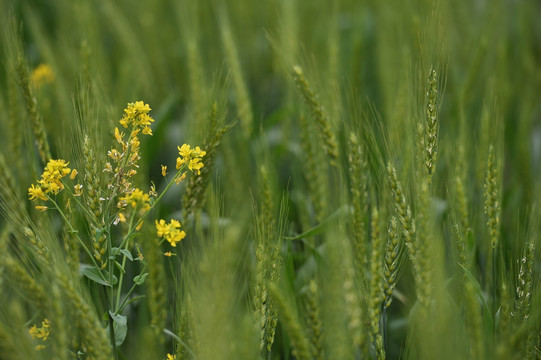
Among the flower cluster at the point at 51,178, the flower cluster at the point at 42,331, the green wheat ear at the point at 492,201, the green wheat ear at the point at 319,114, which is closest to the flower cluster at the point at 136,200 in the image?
the flower cluster at the point at 51,178

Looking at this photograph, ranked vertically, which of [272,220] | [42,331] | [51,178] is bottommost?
[42,331]

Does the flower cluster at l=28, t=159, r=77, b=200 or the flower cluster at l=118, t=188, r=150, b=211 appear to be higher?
the flower cluster at l=28, t=159, r=77, b=200

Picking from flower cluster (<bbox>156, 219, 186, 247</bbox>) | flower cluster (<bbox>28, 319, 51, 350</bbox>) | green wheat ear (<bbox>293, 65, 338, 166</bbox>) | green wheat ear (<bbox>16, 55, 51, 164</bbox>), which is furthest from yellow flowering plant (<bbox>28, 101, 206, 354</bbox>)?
green wheat ear (<bbox>293, 65, 338, 166</bbox>)

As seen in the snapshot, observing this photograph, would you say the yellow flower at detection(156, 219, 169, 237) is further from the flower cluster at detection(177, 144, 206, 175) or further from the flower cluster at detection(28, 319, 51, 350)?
the flower cluster at detection(28, 319, 51, 350)

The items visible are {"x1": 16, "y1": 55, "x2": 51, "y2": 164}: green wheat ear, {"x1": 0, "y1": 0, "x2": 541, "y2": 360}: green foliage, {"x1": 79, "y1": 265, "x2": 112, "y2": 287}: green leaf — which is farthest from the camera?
{"x1": 16, "y1": 55, "x2": 51, "y2": 164}: green wheat ear

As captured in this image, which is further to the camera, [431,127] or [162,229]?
[431,127]

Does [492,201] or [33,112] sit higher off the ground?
[33,112]

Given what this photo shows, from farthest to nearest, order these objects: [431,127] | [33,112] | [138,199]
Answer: [33,112], [431,127], [138,199]

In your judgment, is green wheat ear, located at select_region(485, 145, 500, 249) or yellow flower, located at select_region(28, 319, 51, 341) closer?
yellow flower, located at select_region(28, 319, 51, 341)

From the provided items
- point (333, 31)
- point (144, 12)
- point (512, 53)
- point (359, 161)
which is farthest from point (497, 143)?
point (144, 12)

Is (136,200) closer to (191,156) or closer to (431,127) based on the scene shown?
(191,156)

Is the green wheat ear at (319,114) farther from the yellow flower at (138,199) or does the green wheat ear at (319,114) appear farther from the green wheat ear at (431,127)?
the yellow flower at (138,199)

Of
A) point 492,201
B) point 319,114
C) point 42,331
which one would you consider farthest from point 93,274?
point 492,201

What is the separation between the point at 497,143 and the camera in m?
Answer: 1.64
